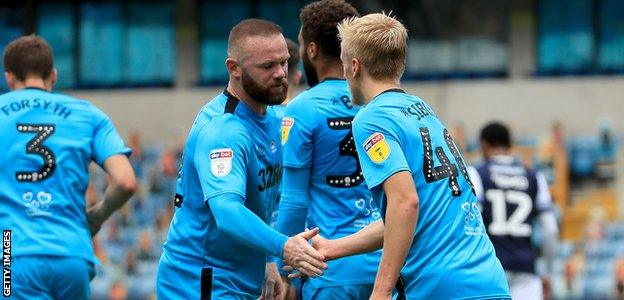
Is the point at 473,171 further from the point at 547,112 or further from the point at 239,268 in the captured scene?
the point at 547,112

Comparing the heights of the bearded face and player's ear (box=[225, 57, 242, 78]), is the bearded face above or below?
below

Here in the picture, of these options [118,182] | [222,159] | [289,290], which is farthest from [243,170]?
[118,182]

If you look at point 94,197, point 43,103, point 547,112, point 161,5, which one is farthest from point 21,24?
point 43,103

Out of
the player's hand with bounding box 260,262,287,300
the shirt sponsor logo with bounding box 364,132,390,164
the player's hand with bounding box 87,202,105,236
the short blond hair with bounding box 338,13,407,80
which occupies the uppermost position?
the short blond hair with bounding box 338,13,407,80

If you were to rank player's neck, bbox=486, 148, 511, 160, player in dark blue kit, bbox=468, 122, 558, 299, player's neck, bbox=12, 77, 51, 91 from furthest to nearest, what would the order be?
1. player's neck, bbox=486, 148, 511, 160
2. player in dark blue kit, bbox=468, 122, 558, 299
3. player's neck, bbox=12, 77, 51, 91

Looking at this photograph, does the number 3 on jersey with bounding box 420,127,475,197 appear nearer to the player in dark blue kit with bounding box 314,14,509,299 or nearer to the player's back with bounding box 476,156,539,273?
the player in dark blue kit with bounding box 314,14,509,299

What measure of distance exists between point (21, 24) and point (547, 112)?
10.9 m

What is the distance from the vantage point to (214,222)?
7.29m

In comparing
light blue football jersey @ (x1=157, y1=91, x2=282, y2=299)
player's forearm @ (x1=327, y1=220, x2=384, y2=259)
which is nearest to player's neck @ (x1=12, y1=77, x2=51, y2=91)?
light blue football jersey @ (x1=157, y1=91, x2=282, y2=299)

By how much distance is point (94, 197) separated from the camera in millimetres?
24516

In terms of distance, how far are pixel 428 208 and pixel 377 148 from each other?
336mm

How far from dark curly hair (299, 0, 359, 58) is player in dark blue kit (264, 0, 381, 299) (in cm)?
1

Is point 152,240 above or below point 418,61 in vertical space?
below

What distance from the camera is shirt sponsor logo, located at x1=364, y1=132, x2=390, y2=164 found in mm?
6328
